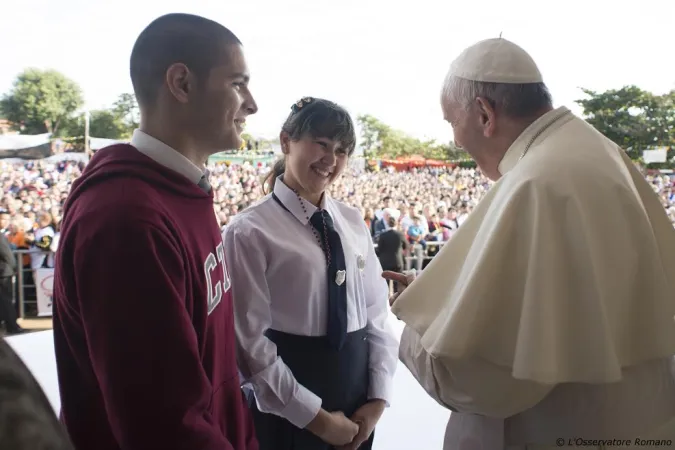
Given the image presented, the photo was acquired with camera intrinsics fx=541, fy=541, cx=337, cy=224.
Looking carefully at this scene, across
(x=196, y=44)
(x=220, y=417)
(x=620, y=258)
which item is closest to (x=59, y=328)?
(x=220, y=417)

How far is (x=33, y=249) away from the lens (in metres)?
6.46

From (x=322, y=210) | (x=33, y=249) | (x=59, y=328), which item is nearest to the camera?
(x=59, y=328)

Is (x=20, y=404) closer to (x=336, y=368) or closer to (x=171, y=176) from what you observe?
(x=171, y=176)

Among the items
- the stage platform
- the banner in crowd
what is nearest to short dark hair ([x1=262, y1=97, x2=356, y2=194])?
the stage platform

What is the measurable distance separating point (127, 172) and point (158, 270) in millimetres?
204

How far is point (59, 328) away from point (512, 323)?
891 millimetres

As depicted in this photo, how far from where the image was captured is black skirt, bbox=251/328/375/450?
1.59 meters

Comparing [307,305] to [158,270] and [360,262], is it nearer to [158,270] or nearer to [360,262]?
[360,262]

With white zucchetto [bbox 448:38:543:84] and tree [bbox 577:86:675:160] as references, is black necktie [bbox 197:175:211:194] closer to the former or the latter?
white zucchetto [bbox 448:38:543:84]

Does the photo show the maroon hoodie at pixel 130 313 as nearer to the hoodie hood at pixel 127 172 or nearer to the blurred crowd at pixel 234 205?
the hoodie hood at pixel 127 172

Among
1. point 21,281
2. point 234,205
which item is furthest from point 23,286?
point 234,205

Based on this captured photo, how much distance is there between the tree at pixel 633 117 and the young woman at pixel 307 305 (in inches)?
777

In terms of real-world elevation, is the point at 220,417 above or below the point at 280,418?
above

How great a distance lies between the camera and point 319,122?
1691 mm
